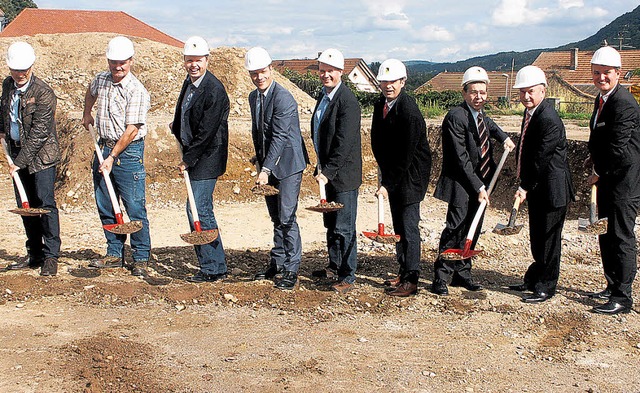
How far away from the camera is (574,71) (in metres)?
47.0

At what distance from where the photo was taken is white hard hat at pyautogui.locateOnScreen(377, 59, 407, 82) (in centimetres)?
585

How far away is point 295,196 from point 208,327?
4.86 ft

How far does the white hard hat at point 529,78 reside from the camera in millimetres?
5781

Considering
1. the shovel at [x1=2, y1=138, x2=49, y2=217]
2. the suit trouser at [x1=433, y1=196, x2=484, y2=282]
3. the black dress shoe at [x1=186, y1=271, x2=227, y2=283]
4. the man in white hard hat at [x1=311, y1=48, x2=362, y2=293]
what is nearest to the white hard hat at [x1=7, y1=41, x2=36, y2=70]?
the shovel at [x1=2, y1=138, x2=49, y2=217]

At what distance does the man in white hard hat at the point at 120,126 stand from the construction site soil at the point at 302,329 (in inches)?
32.3

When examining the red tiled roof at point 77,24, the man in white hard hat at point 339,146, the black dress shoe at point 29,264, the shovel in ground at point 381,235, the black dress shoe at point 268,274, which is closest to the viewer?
the shovel in ground at point 381,235

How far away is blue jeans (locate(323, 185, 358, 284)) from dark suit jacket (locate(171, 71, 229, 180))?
42.4 inches

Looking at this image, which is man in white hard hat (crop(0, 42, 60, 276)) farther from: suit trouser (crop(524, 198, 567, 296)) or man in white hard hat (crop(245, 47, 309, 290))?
suit trouser (crop(524, 198, 567, 296))

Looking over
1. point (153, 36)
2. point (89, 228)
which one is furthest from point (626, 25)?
point (89, 228)

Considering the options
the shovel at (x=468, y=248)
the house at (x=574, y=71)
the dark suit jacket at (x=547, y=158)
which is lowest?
the shovel at (x=468, y=248)

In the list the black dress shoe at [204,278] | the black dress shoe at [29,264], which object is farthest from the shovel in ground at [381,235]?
the black dress shoe at [29,264]

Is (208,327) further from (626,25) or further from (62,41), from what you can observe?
(626,25)

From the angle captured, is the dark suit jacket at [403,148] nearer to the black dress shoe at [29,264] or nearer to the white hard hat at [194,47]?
Result: the white hard hat at [194,47]

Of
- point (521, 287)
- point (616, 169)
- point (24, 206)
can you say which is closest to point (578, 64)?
point (521, 287)
